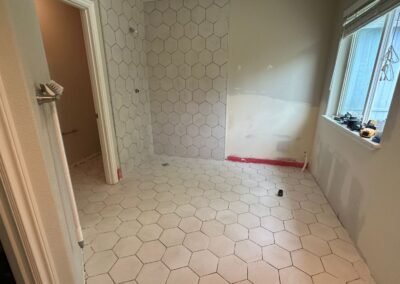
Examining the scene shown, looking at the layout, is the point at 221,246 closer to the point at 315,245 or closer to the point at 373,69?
the point at 315,245

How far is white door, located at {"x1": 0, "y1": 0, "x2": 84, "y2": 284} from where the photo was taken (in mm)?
720

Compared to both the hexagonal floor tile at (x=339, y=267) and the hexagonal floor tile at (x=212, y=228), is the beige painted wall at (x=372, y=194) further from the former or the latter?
the hexagonal floor tile at (x=212, y=228)

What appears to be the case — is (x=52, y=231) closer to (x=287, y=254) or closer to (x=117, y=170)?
(x=287, y=254)

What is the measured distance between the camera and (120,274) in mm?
1321

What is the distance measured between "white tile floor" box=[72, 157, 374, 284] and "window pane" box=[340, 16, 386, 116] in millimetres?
974

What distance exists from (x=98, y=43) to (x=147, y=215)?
1677 mm

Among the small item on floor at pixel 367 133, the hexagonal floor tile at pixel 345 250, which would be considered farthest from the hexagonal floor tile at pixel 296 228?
the small item on floor at pixel 367 133

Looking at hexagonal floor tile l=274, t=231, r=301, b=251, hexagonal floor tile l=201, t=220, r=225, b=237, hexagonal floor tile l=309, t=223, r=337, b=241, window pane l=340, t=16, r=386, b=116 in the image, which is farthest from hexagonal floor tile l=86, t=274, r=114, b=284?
window pane l=340, t=16, r=386, b=116

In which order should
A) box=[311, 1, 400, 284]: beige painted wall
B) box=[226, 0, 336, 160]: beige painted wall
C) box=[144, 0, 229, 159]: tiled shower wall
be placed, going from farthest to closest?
1. box=[144, 0, 229, 159]: tiled shower wall
2. box=[226, 0, 336, 160]: beige painted wall
3. box=[311, 1, 400, 284]: beige painted wall

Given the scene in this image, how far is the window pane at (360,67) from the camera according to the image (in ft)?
5.89

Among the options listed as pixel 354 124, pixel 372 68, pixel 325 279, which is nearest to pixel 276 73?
pixel 372 68

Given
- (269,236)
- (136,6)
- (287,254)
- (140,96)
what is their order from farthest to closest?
(140,96)
(136,6)
(269,236)
(287,254)

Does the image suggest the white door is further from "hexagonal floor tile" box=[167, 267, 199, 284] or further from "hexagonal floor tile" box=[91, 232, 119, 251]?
"hexagonal floor tile" box=[167, 267, 199, 284]

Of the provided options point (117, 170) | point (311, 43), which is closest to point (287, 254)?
point (117, 170)
